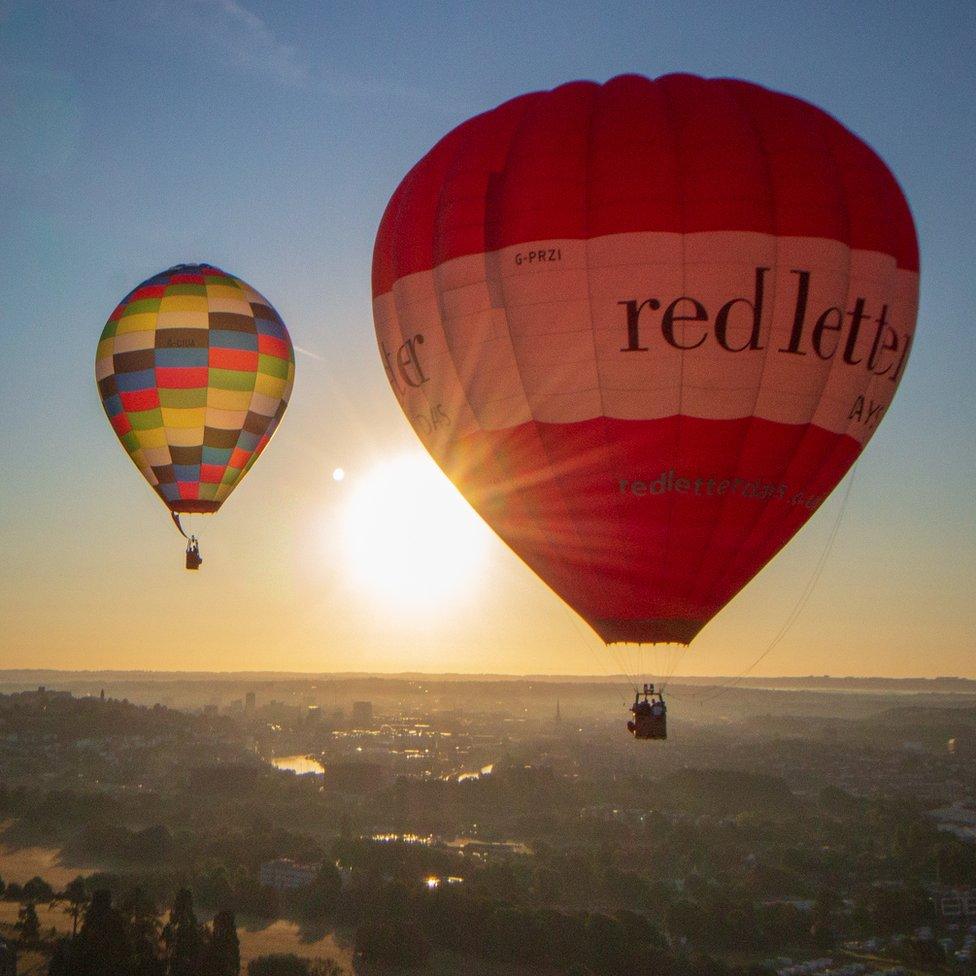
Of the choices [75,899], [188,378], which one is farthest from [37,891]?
[188,378]

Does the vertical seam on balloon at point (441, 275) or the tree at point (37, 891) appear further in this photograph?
the tree at point (37, 891)

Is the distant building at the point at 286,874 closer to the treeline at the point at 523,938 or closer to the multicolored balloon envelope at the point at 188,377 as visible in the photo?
the treeline at the point at 523,938

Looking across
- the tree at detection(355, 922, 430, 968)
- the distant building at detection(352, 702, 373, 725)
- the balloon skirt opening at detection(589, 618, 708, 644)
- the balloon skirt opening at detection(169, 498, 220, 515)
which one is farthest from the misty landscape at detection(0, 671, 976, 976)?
the distant building at detection(352, 702, 373, 725)

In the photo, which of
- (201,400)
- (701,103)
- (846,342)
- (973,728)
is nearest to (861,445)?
(846,342)

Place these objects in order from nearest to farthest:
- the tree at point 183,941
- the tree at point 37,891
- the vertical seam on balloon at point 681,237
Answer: the vertical seam on balloon at point 681,237
the tree at point 183,941
the tree at point 37,891

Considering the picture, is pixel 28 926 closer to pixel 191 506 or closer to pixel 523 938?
pixel 523 938

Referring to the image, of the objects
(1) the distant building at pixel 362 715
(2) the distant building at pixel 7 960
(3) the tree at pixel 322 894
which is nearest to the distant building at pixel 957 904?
(3) the tree at pixel 322 894

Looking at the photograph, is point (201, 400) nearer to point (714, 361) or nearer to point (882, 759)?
point (714, 361)
